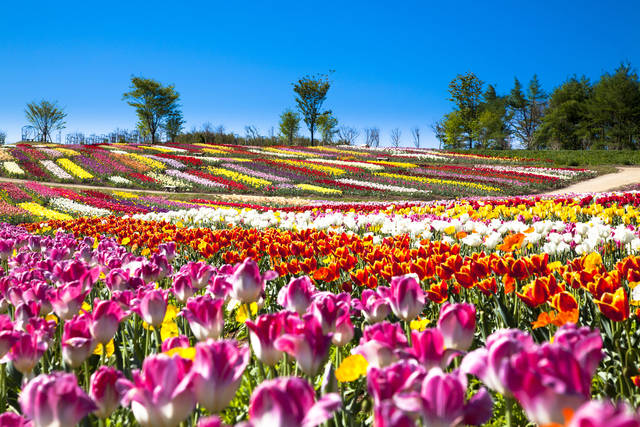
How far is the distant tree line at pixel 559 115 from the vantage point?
44.0m

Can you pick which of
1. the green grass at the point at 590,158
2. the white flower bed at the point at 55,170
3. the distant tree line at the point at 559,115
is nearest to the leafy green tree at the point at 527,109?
the distant tree line at the point at 559,115

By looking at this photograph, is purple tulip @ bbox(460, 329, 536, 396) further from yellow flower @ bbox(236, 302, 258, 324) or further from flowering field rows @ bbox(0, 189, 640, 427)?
yellow flower @ bbox(236, 302, 258, 324)

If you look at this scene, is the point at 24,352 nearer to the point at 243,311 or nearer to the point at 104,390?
the point at 104,390


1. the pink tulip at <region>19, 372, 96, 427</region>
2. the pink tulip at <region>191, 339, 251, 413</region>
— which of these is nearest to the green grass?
the pink tulip at <region>191, 339, 251, 413</region>

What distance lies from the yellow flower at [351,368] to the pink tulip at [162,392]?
14.1 inches

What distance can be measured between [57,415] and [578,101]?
198ft

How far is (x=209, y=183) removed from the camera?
2097 centimetres

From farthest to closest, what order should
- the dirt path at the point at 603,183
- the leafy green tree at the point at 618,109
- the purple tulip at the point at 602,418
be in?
the leafy green tree at the point at 618,109
the dirt path at the point at 603,183
the purple tulip at the point at 602,418

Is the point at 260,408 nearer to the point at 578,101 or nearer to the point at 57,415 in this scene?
the point at 57,415

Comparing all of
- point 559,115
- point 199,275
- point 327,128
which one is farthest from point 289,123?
point 199,275

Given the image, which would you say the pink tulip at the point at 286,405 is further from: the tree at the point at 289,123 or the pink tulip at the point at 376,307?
the tree at the point at 289,123

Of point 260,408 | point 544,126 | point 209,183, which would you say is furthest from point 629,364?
point 544,126

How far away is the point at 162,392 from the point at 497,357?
63 centimetres

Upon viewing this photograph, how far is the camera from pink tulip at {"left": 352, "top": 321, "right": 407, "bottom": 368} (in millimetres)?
1000
